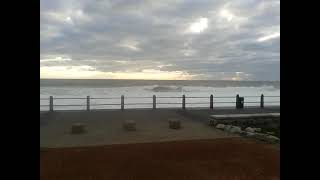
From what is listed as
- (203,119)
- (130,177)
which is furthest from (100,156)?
(203,119)

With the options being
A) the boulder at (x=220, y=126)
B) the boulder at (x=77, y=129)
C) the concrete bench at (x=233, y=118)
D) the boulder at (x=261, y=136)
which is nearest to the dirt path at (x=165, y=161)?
the boulder at (x=261, y=136)

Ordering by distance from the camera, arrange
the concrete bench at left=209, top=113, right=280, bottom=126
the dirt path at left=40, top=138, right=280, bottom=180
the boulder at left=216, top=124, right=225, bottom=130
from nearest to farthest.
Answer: the dirt path at left=40, top=138, right=280, bottom=180 < the boulder at left=216, top=124, right=225, bottom=130 < the concrete bench at left=209, top=113, right=280, bottom=126

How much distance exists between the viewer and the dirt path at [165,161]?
5.79 metres

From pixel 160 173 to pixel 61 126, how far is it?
265 inches

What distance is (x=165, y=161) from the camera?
680 centimetres

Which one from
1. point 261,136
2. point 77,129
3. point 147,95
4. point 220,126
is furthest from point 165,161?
point 147,95

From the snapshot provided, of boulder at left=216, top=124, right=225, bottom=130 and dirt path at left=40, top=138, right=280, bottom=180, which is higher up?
boulder at left=216, top=124, right=225, bottom=130

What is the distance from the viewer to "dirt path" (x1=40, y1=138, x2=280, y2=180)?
5.79 metres

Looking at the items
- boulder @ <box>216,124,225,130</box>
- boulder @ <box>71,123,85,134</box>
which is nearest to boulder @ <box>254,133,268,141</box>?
boulder @ <box>216,124,225,130</box>

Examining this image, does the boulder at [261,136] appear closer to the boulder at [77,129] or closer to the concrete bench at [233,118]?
the concrete bench at [233,118]

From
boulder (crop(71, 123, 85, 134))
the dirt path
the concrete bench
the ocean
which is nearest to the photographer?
the dirt path

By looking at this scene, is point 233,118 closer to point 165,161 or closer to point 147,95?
point 165,161

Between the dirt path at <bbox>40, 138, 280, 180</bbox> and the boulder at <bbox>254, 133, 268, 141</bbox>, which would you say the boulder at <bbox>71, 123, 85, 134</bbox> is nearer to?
the dirt path at <bbox>40, 138, 280, 180</bbox>
